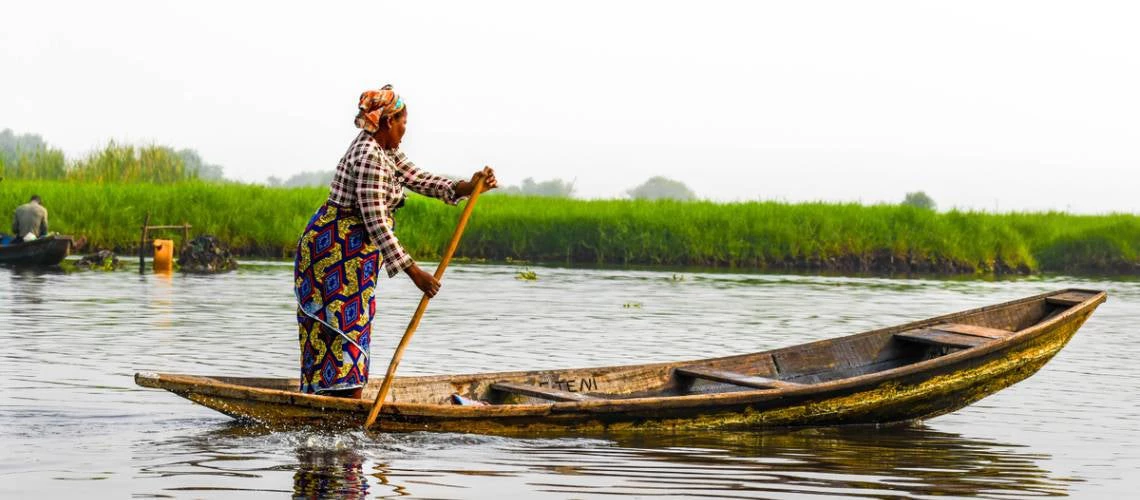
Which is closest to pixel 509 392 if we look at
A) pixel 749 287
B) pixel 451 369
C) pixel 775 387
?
pixel 775 387

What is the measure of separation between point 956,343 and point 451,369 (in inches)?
132

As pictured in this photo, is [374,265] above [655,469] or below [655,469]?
above

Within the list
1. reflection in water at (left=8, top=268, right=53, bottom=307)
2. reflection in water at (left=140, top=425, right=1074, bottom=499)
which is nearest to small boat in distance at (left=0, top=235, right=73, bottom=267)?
reflection in water at (left=8, top=268, right=53, bottom=307)

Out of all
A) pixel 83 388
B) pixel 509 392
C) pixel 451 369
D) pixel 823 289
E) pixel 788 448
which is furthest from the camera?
pixel 823 289

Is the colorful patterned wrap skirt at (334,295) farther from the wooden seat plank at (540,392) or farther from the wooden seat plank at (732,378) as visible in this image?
the wooden seat plank at (732,378)

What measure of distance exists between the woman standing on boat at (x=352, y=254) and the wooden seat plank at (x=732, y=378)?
6.57ft

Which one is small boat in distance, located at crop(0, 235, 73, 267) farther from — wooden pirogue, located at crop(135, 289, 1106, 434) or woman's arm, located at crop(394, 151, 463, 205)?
woman's arm, located at crop(394, 151, 463, 205)

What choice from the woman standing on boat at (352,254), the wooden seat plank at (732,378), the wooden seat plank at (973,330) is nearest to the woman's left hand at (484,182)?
the woman standing on boat at (352,254)

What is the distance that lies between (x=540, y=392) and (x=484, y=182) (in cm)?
128

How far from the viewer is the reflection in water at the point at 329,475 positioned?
17.3 ft

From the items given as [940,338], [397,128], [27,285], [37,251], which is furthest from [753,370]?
[37,251]

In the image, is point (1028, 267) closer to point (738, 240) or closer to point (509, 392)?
point (738, 240)

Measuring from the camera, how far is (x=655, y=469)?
5.99m

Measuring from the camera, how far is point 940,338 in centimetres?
827
